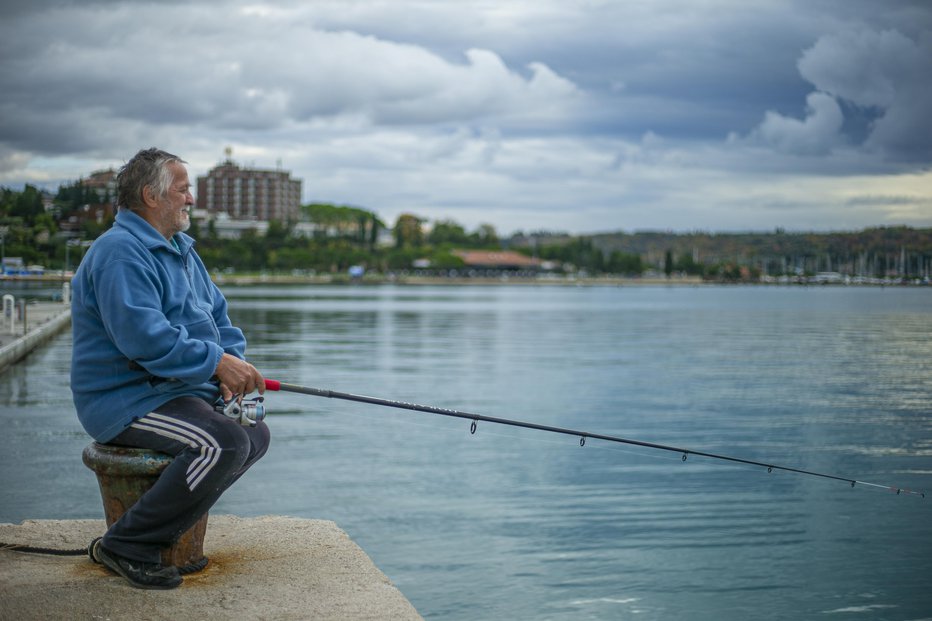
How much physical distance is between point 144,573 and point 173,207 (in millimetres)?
1586

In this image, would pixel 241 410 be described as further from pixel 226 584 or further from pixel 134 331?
pixel 226 584

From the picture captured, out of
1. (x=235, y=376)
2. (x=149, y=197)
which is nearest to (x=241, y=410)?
(x=235, y=376)

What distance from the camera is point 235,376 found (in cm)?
443

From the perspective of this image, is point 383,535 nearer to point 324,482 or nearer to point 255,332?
point 324,482

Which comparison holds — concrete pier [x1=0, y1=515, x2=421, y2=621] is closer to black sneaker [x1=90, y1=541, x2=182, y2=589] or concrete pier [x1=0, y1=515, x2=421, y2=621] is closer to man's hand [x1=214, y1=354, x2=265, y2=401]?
black sneaker [x1=90, y1=541, x2=182, y2=589]

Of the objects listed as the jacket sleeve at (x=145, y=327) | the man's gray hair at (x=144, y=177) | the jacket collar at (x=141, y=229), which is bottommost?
the jacket sleeve at (x=145, y=327)

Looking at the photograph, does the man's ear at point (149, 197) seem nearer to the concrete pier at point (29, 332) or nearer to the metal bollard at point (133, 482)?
the metal bollard at point (133, 482)

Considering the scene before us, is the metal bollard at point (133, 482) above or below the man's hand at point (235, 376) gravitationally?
below

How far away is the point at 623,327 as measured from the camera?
5516 centimetres

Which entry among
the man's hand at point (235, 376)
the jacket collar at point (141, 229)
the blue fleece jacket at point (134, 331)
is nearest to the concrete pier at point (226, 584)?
the blue fleece jacket at point (134, 331)

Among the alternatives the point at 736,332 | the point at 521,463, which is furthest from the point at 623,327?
the point at 521,463

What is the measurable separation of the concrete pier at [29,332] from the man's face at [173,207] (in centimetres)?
2130

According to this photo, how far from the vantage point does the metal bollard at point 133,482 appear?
4465 millimetres

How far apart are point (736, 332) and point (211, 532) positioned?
156ft
